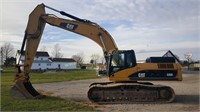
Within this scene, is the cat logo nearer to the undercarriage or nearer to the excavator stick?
the excavator stick

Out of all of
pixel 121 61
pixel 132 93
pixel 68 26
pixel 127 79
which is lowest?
pixel 132 93

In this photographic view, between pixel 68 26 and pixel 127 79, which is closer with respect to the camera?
pixel 127 79

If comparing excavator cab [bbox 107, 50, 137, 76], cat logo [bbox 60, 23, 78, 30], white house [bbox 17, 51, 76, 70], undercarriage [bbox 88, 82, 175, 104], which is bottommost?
undercarriage [bbox 88, 82, 175, 104]

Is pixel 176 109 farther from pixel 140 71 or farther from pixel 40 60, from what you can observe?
pixel 40 60

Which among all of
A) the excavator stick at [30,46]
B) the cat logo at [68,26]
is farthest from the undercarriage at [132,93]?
the cat logo at [68,26]

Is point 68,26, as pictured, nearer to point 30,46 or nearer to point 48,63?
point 30,46

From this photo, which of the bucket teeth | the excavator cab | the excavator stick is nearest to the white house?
the excavator stick

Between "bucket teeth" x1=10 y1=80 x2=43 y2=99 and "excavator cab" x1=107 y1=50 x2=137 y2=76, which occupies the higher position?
"excavator cab" x1=107 y1=50 x2=137 y2=76

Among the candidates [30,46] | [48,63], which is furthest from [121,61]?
[48,63]

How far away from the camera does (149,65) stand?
1477 centimetres

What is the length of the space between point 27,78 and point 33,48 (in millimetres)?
1666

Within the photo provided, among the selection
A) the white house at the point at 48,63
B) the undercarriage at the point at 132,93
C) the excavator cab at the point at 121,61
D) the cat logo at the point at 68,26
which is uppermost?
the white house at the point at 48,63

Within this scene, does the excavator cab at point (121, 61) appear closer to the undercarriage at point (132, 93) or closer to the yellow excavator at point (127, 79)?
the yellow excavator at point (127, 79)

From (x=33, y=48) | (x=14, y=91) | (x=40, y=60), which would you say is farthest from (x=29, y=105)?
(x=40, y=60)
